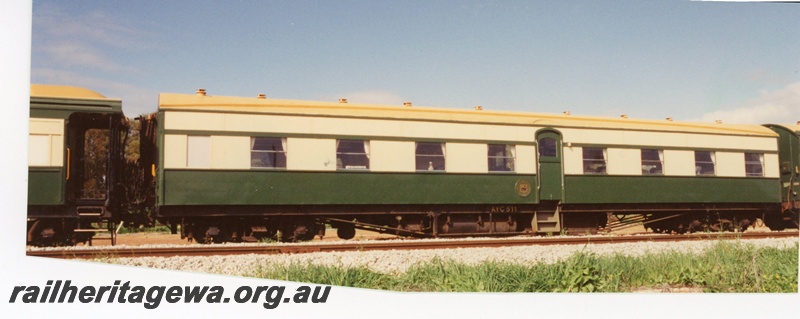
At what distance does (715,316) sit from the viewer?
6094 millimetres

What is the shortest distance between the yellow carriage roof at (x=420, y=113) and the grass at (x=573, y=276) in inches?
170

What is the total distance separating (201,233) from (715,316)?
840cm

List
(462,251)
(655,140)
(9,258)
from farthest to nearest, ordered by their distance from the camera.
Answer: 1. (655,140)
2. (462,251)
3. (9,258)

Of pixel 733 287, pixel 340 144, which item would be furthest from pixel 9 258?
pixel 733 287

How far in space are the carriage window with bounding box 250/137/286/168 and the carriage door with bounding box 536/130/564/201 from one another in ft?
17.4

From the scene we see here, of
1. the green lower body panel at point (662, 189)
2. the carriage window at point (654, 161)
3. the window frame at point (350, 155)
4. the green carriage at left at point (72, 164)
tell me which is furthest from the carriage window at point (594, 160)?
the green carriage at left at point (72, 164)

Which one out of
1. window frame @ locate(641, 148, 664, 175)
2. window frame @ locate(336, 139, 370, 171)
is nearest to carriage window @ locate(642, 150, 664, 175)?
window frame @ locate(641, 148, 664, 175)

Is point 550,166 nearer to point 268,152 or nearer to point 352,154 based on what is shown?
point 352,154

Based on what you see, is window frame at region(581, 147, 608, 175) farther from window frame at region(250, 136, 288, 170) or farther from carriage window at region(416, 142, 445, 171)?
window frame at region(250, 136, 288, 170)

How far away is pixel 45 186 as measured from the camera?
9.60 metres

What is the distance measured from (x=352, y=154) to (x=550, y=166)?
429 centimetres

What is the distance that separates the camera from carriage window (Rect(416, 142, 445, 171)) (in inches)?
451

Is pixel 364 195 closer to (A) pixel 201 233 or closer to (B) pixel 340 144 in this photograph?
(B) pixel 340 144

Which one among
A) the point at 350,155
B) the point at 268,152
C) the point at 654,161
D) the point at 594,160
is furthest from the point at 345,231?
the point at 654,161
